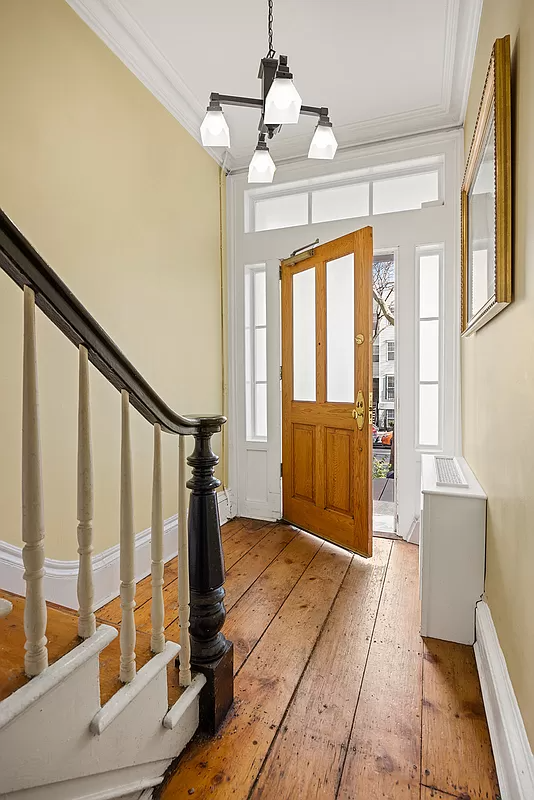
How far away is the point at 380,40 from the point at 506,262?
1730mm

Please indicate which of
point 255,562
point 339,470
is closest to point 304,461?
point 339,470

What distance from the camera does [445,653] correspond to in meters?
1.81

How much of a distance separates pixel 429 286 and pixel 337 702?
2.51 metres

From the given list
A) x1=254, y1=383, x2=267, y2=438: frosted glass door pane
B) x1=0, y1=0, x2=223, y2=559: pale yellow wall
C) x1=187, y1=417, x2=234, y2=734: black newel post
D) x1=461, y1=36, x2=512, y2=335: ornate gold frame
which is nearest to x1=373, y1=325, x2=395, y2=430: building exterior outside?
x1=254, y1=383, x2=267, y2=438: frosted glass door pane

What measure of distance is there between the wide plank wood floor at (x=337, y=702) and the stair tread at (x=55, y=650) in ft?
1.00

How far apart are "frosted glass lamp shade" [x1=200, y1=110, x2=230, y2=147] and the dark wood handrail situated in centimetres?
154

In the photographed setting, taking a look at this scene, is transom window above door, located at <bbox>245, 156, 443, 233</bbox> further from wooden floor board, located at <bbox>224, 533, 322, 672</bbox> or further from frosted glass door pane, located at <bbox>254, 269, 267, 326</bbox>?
wooden floor board, located at <bbox>224, 533, 322, 672</bbox>

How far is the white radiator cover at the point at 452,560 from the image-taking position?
185cm

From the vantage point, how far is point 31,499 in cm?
82

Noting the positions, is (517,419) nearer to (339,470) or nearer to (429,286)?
(339,470)

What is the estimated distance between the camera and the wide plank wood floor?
1.23 metres

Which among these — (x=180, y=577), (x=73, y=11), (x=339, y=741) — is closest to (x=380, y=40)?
(x=73, y=11)

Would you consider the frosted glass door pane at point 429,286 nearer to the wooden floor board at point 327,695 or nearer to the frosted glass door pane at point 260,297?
the frosted glass door pane at point 260,297

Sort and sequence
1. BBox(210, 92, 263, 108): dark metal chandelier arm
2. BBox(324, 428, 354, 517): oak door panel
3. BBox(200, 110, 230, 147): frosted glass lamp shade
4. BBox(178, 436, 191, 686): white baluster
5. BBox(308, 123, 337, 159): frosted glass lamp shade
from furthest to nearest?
BBox(324, 428, 354, 517): oak door panel → BBox(308, 123, 337, 159): frosted glass lamp shade → BBox(200, 110, 230, 147): frosted glass lamp shade → BBox(210, 92, 263, 108): dark metal chandelier arm → BBox(178, 436, 191, 686): white baluster
